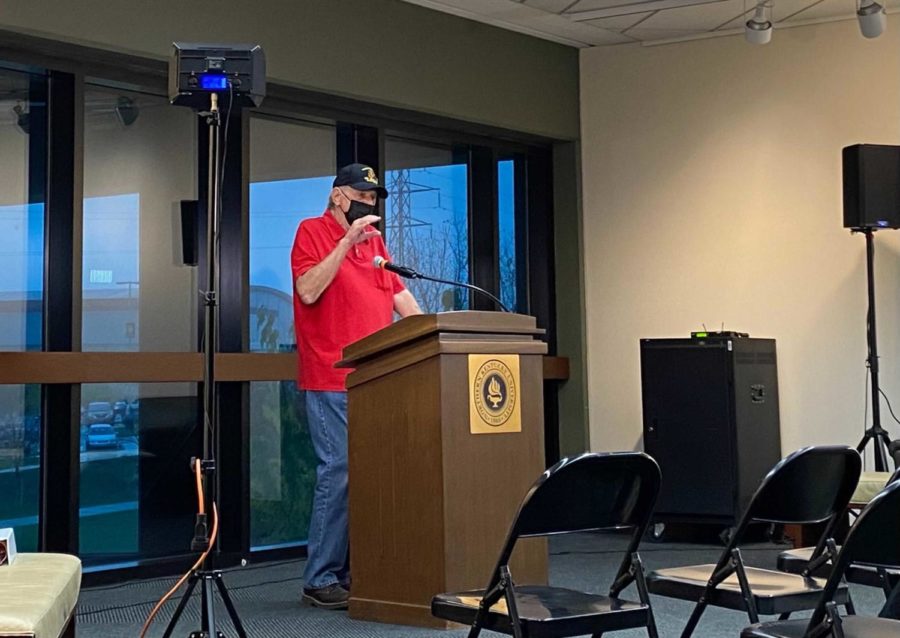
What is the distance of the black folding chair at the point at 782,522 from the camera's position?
8.59 ft

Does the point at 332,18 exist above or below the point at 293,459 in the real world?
above

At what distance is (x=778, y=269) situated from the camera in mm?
6578

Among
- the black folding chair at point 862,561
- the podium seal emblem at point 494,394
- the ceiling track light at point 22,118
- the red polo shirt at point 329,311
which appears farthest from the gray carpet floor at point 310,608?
the ceiling track light at point 22,118

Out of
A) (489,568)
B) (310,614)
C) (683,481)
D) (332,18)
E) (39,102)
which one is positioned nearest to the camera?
(489,568)

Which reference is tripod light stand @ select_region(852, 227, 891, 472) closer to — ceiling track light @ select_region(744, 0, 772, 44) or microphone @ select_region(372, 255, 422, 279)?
ceiling track light @ select_region(744, 0, 772, 44)

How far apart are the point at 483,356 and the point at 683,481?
2.80 meters

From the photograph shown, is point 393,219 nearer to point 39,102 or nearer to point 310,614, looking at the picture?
point 39,102

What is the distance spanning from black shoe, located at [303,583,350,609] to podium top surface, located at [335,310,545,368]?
0.86m

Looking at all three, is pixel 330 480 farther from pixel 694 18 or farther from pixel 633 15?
pixel 694 18

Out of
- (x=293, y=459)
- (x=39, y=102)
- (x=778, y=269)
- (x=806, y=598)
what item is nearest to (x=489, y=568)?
(x=806, y=598)

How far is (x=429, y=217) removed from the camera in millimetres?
6621

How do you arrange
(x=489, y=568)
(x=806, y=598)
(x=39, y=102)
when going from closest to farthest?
1. (x=806, y=598)
2. (x=489, y=568)
3. (x=39, y=102)

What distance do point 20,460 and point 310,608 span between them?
1575 millimetres

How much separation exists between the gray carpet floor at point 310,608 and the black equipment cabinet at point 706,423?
259 millimetres
